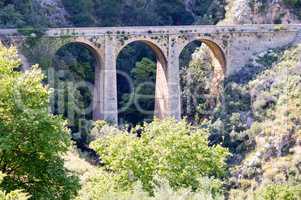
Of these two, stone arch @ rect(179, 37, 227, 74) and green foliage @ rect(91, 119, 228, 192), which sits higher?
stone arch @ rect(179, 37, 227, 74)

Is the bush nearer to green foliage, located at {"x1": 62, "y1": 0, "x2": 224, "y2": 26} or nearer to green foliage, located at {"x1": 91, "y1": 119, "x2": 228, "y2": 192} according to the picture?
green foliage, located at {"x1": 91, "y1": 119, "x2": 228, "y2": 192}

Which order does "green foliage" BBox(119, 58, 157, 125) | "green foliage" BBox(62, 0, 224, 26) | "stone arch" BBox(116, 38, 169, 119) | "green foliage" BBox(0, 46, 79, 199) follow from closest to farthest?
"green foliage" BBox(0, 46, 79, 199), "stone arch" BBox(116, 38, 169, 119), "green foliage" BBox(119, 58, 157, 125), "green foliage" BBox(62, 0, 224, 26)

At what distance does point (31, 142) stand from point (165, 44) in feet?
98.2

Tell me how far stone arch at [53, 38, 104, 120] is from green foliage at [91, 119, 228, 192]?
857 inches

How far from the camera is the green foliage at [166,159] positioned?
2281cm

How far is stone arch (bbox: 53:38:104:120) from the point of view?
45.3 m

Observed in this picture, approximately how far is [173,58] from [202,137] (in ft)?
80.8

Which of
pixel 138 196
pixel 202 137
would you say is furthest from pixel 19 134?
pixel 202 137

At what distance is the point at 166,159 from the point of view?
75.8 ft

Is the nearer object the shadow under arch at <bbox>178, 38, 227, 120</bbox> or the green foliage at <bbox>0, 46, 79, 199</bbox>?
the green foliage at <bbox>0, 46, 79, 199</bbox>

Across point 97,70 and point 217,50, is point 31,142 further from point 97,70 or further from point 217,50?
point 217,50

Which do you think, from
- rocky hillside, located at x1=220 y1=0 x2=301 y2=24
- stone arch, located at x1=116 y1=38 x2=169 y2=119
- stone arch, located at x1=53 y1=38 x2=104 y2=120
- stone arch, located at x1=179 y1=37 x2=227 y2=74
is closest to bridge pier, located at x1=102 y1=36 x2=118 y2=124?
stone arch, located at x1=53 y1=38 x2=104 y2=120

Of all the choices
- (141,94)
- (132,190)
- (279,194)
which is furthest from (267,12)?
(132,190)

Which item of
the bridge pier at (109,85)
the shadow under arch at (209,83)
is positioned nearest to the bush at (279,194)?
the bridge pier at (109,85)
